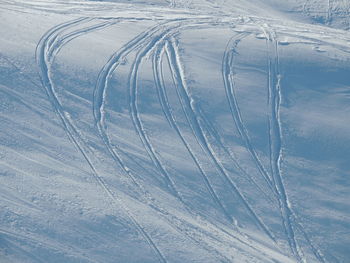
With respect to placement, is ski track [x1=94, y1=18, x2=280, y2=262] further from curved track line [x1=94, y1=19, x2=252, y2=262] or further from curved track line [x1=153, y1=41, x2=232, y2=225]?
curved track line [x1=153, y1=41, x2=232, y2=225]

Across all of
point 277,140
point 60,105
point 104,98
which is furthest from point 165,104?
point 277,140

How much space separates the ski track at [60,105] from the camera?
42.8 ft

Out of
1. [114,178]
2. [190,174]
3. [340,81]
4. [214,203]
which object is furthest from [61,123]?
[340,81]

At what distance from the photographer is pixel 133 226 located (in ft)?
42.7

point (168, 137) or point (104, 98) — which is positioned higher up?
point (104, 98)

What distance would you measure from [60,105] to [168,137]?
3355 millimetres

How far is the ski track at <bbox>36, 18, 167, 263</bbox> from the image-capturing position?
42.8 ft

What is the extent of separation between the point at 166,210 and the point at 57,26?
9.06 metres

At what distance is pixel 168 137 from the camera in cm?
1595

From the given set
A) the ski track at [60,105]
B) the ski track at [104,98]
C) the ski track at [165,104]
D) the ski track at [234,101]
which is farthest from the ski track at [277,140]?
the ski track at [60,105]

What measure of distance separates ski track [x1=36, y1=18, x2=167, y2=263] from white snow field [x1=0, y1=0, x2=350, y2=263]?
5cm

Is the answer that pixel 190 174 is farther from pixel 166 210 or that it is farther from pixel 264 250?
pixel 264 250

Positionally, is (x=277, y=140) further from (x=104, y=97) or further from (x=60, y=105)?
(x=60, y=105)

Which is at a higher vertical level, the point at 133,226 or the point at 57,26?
the point at 57,26
